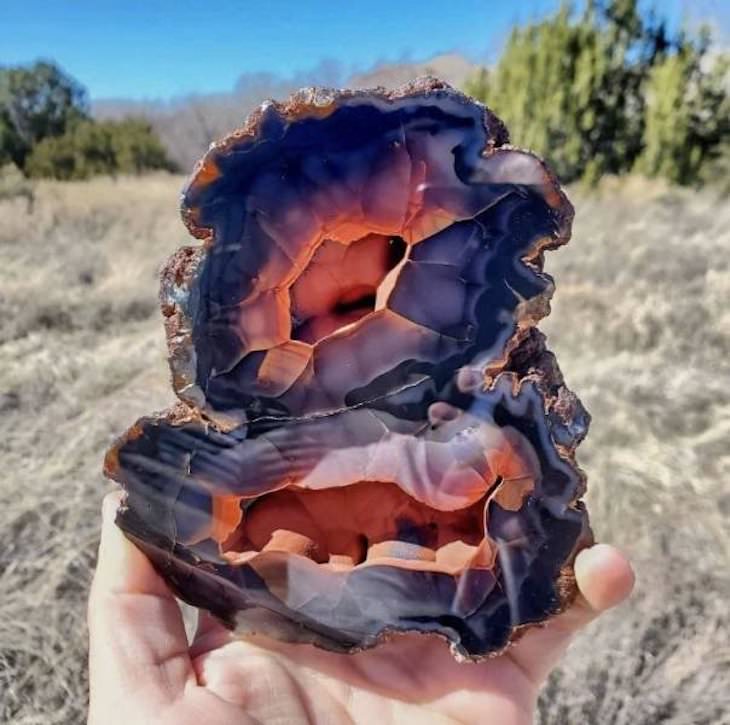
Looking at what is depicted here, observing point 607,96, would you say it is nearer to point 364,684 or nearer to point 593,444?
point 593,444

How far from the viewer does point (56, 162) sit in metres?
9.41

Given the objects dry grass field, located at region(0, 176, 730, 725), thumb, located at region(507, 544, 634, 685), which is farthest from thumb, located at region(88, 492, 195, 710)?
dry grass field, located at region(0, 176, 730, 725)

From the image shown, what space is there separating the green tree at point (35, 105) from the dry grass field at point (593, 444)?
233 inches

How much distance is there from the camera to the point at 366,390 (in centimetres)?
79

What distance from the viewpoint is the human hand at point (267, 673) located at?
86 cm

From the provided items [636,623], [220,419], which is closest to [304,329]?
[220,419]

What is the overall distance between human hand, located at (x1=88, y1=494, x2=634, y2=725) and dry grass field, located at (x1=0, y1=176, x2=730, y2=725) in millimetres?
744

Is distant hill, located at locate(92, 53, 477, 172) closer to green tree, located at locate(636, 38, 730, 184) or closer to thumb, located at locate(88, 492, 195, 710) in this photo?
green tree, located at locate(636, 38, 730, 184)

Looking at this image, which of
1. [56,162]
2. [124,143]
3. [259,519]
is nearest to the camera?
[259,519]

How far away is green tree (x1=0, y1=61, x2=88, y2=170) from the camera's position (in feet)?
32.8

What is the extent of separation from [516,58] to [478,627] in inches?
320

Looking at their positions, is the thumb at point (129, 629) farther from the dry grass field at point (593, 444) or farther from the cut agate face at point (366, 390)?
the dry grass field at point (593, 444)

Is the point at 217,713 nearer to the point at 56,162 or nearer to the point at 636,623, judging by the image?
the point at 636,623

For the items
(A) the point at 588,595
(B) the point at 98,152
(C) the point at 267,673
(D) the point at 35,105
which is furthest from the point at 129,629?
(D) the point at 35,105
